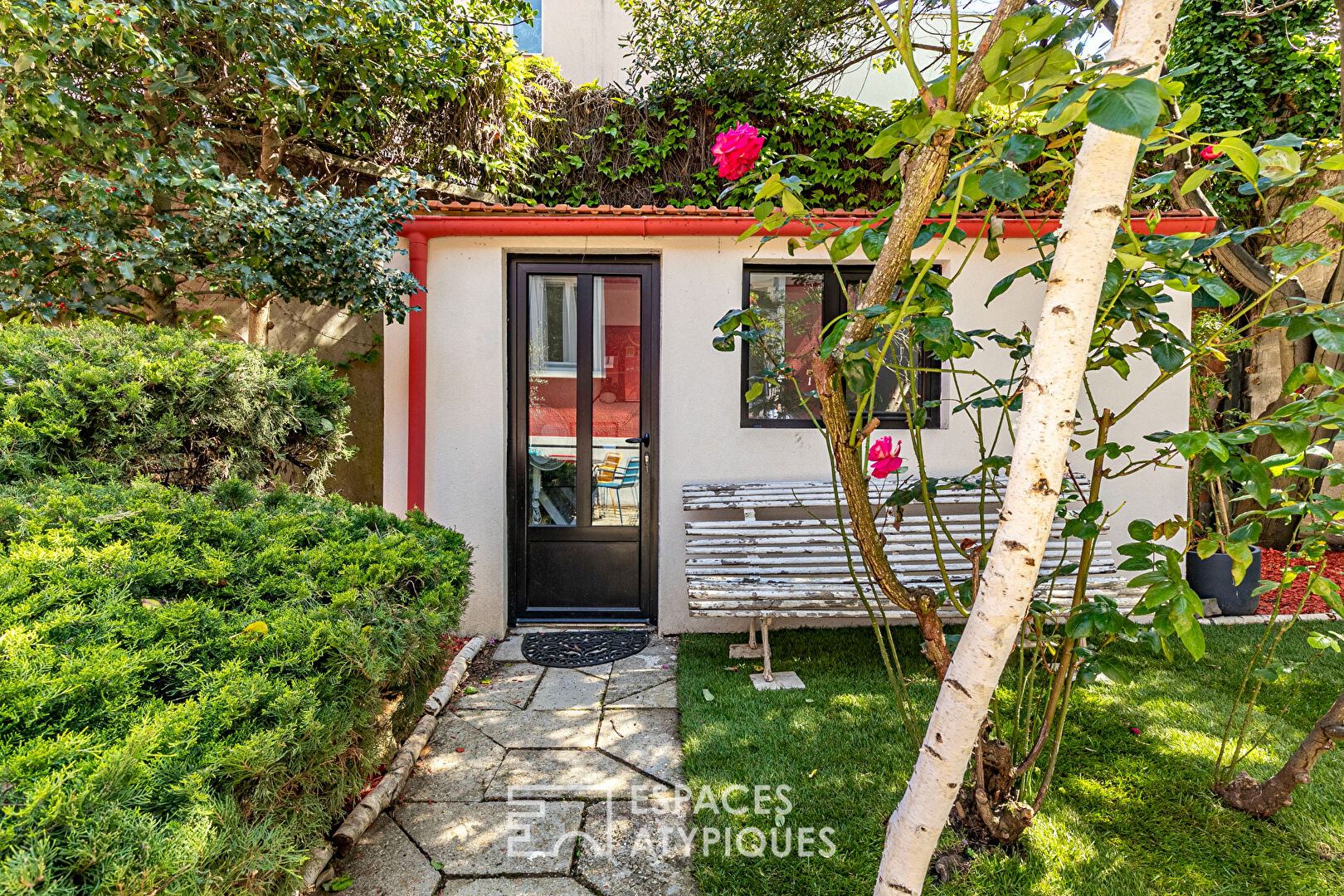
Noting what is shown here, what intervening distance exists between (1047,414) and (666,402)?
329 centimetres

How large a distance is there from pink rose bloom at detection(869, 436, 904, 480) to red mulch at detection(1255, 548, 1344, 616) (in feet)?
11.8

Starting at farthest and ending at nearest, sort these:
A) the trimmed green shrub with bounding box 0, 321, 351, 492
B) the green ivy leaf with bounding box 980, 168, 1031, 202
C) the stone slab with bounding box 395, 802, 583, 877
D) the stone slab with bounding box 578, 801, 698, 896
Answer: the trimmed green shrub with bounding box 0, 321, 351, 492 < the stone slab with bounding box 395, 802, 583, 877 < the stone slab with bounding box 578, 801, 698, 896 < the green ivy leaf with bounding box 980, 168, 1031, 202

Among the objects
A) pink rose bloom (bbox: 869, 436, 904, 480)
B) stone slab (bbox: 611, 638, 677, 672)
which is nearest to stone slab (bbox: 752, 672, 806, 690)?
stone slab (bbox: 611, 638, 677, 672)

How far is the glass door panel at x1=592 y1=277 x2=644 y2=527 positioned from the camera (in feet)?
14.9

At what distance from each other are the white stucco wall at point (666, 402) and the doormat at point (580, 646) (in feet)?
0.86

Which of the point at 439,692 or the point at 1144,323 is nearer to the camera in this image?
the point at 1144,323

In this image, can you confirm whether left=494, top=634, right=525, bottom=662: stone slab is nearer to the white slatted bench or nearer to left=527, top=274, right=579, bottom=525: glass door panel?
left=527, top=274, right=579, bottom=525: glass door panel

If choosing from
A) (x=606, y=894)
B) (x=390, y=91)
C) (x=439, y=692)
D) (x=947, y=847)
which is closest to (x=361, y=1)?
(x=390, y=91)

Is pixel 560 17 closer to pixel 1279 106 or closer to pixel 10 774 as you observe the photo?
pixel 1279 106

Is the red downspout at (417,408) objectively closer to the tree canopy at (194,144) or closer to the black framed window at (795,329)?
the tree canopy at (194,144)

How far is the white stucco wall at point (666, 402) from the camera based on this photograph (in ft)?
14.1

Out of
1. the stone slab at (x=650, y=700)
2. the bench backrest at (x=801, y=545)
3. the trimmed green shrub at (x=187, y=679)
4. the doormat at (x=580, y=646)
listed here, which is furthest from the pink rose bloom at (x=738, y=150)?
the doormat at (x=580, y=646)

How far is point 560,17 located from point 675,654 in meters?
7.49

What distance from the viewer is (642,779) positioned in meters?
2.61
